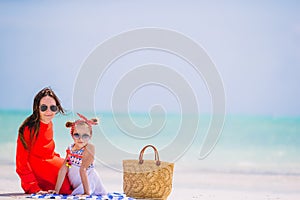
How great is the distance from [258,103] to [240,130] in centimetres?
116

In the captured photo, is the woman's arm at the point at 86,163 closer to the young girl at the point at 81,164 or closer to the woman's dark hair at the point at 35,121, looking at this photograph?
the young girl at the point at 81,164

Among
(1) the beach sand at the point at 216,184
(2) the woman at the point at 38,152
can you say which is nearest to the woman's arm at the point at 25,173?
(2) the woman at the point at 38,152

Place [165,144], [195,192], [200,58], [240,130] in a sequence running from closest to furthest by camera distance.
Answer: [195,192]
[200,58]
[165,144]
[240,130]

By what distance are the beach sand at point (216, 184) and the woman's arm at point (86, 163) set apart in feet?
4.27

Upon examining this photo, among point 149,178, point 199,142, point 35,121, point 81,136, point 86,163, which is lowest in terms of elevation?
point 149,178

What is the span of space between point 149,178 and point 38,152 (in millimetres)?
1008

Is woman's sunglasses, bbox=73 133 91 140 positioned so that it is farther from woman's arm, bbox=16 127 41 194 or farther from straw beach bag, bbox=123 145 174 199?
straw beach bag, bbox=123 145 174 199

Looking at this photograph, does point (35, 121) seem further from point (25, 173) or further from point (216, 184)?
point (216, 184)

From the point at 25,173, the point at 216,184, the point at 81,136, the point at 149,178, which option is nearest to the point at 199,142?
the point at 216,184

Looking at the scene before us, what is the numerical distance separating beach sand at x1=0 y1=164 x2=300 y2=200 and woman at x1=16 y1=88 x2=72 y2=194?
3.40 feet

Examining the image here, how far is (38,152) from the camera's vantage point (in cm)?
448

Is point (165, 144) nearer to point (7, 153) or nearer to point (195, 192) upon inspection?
point (7, 153)

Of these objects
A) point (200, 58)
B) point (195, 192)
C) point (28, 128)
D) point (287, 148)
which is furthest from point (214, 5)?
point (28, 128)

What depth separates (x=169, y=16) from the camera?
15078 mm
